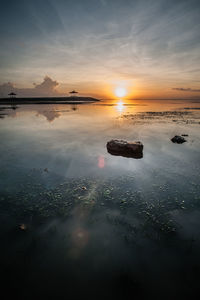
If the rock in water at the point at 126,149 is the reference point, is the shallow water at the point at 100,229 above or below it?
below

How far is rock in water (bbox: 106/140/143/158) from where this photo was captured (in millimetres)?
12755

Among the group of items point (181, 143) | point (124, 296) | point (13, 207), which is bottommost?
point (124, 296)

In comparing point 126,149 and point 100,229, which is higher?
point 126,149

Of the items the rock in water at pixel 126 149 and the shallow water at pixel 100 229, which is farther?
the rock in water at pixel 126 149

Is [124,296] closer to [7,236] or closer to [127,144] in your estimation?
[7,236]

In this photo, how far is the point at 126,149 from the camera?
13.1 meters

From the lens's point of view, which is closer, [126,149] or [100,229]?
[100,229]

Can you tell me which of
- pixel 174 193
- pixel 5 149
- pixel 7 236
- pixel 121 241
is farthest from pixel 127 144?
pixel 5 149

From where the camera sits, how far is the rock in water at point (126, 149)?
12.8 metres

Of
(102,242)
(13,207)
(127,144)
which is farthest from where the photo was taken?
(127,144)

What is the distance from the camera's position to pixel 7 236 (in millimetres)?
5160

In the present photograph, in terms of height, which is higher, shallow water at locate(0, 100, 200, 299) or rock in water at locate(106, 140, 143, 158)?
rock in water at locate(106, 140, 143, 158)

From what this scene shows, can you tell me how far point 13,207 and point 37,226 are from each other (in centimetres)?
181

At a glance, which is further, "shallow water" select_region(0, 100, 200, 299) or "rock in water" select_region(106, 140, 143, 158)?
"rock in water" select_region(106, 140, 143, 158)
